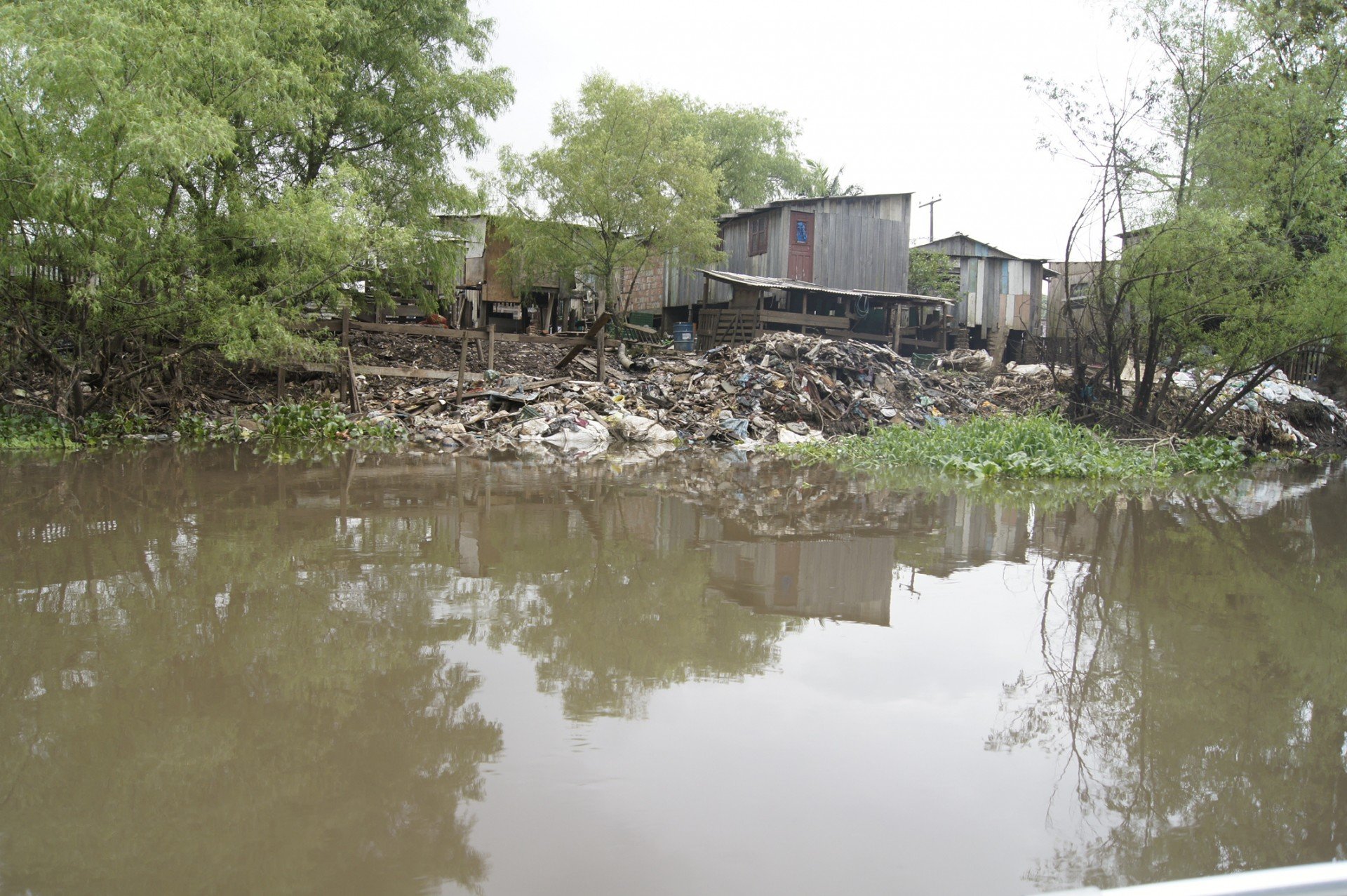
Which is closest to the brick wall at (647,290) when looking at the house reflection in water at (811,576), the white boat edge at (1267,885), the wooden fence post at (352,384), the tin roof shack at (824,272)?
the tin roof shack at (824,272)

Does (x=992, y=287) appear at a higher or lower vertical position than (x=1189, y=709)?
higher

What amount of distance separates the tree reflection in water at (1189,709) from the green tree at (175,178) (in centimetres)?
1017

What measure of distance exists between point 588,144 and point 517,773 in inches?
887

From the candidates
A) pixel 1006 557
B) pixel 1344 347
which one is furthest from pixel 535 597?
pixel 1344 347

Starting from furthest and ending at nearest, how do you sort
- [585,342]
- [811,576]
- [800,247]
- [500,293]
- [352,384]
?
1. [500,293]
2. [800,247]
3. [585,342]
4. [352,384]
5. [811,576]

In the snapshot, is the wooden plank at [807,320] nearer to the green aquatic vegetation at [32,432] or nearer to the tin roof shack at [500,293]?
the tin roof shack at [500,293]

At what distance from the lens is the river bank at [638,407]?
13.4 metres

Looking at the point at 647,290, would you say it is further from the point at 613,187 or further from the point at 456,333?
the point at 456,333

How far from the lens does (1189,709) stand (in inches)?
128

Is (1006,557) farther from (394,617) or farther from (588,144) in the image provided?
(588,144)

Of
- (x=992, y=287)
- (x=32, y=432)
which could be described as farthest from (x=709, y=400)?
(x=992, y=287)

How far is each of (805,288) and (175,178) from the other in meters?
16.4

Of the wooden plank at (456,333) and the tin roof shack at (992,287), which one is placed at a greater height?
the tin roof shack at (992,287)

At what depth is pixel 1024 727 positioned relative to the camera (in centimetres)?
304
